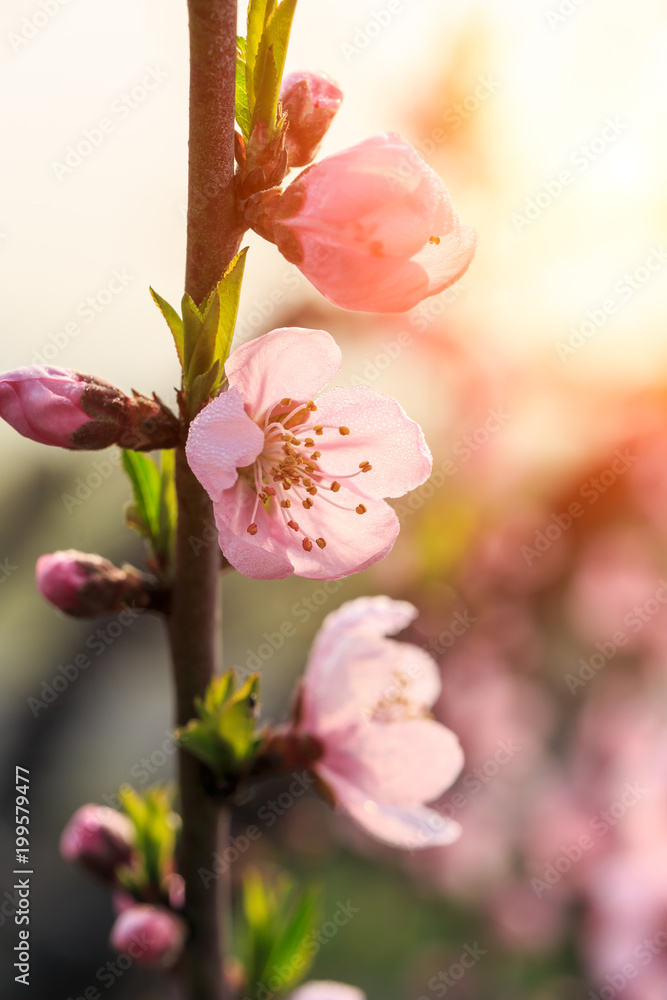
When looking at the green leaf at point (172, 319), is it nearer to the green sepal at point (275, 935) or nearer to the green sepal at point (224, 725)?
the green sepal at point (224, 725)

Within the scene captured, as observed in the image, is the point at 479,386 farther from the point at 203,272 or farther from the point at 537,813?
the point at 203,272

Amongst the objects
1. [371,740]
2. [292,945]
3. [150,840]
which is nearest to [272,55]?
[371,740]

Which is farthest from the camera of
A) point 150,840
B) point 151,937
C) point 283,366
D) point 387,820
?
point 150,840

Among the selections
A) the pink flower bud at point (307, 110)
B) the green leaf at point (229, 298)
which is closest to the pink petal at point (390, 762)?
the green leaf at point (229, 298)

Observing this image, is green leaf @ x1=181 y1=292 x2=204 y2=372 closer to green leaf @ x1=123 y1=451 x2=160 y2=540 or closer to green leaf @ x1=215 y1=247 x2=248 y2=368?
green leaf @ x1=215 y1=247 x2=248 y2=368

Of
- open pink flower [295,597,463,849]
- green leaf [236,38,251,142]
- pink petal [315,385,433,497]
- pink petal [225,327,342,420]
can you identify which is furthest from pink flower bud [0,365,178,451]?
open pink flower [295,597,463,849]

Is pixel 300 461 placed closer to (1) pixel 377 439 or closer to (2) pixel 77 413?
(1) pixel 377 439

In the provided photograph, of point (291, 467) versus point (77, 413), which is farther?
point (291, 467)
